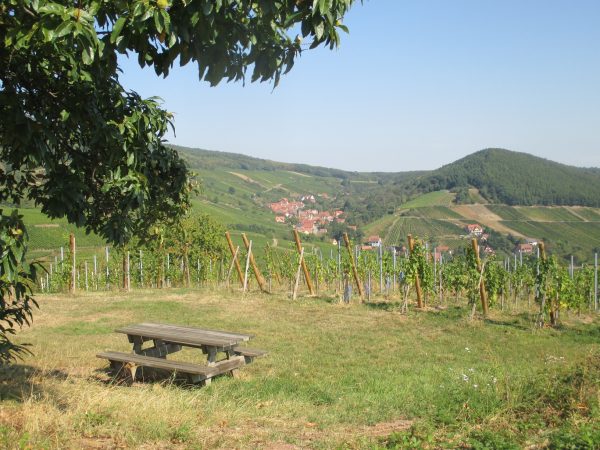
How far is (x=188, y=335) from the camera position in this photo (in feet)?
26.2

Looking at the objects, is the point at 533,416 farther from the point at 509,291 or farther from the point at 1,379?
the point at 509,291

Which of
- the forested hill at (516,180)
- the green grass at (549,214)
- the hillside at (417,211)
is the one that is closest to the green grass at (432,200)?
the hillside at (417,211)

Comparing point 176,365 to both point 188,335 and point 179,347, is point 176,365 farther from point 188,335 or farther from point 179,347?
point 179,347

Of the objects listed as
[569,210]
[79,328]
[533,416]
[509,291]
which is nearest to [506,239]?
[569,210]

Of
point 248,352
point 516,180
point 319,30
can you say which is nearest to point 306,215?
point 516,180

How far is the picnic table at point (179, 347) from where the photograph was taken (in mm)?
7281

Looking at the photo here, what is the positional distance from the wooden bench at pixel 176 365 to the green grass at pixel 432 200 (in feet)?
216

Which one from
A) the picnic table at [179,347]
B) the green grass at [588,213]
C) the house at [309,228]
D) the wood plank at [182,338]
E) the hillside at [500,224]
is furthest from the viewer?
the house at [309,228]

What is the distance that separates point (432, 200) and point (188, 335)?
229 feet

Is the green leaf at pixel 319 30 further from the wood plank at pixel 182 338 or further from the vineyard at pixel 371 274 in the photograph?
the vineyard at pixel 371 274

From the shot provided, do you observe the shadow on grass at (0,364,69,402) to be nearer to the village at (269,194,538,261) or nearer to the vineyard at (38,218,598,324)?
the vineyard at (38,218,598,324)

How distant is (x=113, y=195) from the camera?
5242mm

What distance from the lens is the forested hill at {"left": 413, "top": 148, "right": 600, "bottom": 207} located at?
6694 cm

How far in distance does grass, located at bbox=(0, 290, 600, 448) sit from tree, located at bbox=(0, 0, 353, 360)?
4.57ft
